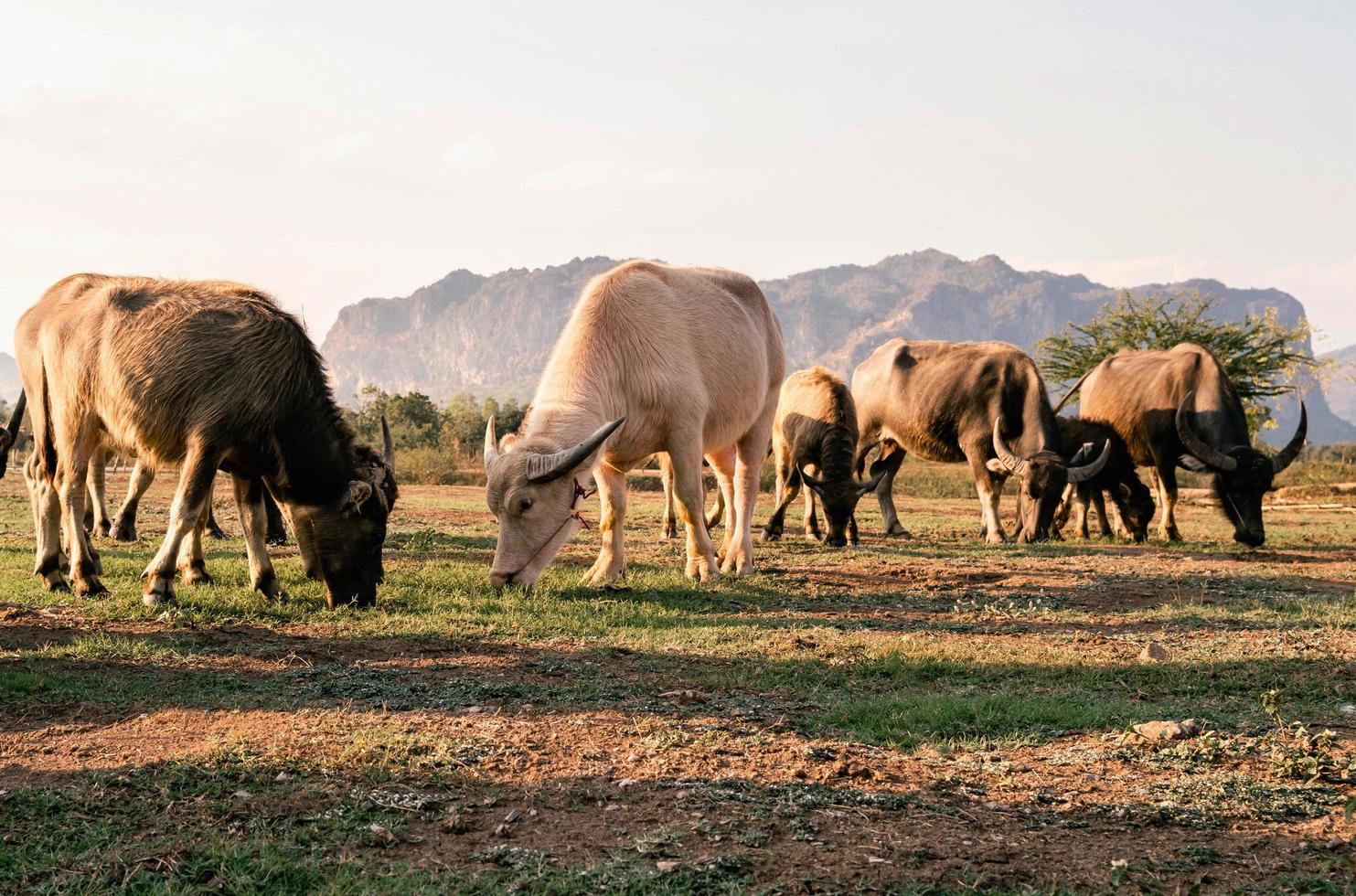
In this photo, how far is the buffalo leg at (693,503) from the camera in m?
9.16

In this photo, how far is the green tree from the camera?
2369cm

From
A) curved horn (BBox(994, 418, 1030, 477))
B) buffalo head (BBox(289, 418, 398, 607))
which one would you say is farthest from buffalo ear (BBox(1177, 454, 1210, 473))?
buffalo head (BBox(289, 418, 398, 607))

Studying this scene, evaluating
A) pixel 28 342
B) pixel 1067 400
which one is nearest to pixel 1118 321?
pixel 1067 400

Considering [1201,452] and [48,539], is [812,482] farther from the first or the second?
[48,539]

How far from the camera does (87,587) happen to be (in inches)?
328

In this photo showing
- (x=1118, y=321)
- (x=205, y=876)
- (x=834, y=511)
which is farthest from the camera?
(x=1118, y=321)

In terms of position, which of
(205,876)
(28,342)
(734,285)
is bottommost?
(205,876)

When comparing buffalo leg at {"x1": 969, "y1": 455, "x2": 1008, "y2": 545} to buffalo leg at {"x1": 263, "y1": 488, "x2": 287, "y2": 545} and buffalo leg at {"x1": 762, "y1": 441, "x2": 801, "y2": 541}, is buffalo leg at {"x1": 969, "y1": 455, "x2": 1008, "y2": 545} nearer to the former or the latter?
buffalo leg at {"x1": 762, "y1": 441, "x2": 801, "y2": 541}

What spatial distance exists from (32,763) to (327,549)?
3.79 m

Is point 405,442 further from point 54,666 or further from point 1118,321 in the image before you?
point 54,666

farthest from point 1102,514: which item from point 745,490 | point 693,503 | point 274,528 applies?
point 274,528

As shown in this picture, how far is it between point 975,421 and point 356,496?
1012 centimetres

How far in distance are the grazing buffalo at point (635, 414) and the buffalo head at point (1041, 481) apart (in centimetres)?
508

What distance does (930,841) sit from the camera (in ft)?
12.1
